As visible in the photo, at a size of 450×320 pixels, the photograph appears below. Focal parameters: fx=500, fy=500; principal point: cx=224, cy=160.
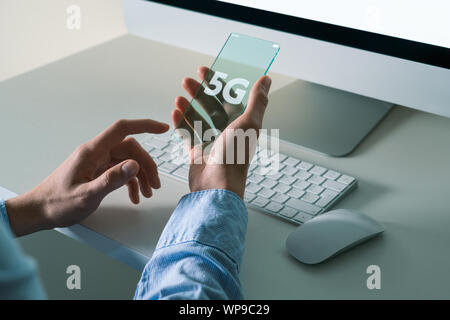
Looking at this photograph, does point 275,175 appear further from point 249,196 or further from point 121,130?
point 121,130

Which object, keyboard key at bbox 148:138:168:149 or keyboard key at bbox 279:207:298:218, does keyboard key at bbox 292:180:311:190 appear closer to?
keyboard key at bbox 279:207:298:218

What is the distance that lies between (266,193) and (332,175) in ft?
0.30

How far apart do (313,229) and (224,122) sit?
7.2 inches

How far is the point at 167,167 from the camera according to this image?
65 cm

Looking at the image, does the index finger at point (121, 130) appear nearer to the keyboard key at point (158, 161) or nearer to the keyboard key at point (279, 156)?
the keyboard key at point (158, 161)

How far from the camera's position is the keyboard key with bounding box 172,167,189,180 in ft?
2.06

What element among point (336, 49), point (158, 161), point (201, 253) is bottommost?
point (201, 253)

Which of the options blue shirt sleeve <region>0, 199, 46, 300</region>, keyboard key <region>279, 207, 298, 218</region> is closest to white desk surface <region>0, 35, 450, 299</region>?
keyboard key <region>279, 207, 298, 218</region>

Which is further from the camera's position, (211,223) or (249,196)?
(249,196)

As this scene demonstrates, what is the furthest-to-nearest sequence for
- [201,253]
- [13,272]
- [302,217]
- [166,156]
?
1. [166,156]
2. [302,217]
3. [201,253]
4. [13,272]

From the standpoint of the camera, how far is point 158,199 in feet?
2.00

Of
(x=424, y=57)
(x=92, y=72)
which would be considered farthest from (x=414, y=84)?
(x=92, y=72)

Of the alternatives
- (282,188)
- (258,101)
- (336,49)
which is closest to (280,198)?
(282,188)
